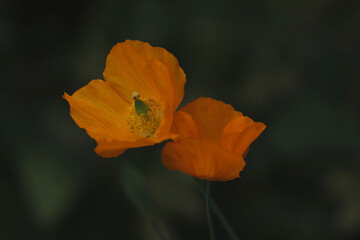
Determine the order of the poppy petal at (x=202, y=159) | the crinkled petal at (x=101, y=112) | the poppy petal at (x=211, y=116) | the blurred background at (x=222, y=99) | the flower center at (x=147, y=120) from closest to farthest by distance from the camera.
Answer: the poppy petal at (x=202, y=159), the poppy petal at (x=211, y=116), the crinkled petal at (x=101, y=112), the flower center at (x=147, y=120), the blurred background at (x=222, y=99)

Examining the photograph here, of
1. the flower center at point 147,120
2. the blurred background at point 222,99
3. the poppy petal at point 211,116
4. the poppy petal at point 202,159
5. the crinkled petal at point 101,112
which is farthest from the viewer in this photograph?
the blurred background at point 222,99

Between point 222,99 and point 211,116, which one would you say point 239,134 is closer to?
point 211,116

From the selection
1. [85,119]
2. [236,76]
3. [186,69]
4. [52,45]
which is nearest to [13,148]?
[52,45]

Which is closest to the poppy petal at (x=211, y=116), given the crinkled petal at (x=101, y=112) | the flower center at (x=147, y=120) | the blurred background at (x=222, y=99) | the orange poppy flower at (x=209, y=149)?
the orange poppy flower at (x=209, y=149)

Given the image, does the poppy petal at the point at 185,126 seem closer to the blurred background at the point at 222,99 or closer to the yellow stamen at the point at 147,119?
the yellow stamen at the point at 147,119

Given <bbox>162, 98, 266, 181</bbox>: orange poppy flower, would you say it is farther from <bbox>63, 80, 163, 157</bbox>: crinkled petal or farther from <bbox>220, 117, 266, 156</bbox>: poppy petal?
<bbox>63, 80, 163, 157</bbox>: crinkled petal

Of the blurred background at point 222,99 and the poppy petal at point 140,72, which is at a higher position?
the poppy petal at point 140,72

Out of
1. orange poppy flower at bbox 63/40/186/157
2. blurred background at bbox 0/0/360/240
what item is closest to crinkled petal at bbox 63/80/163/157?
orange poppy flower at bbox 63/40/186/157
